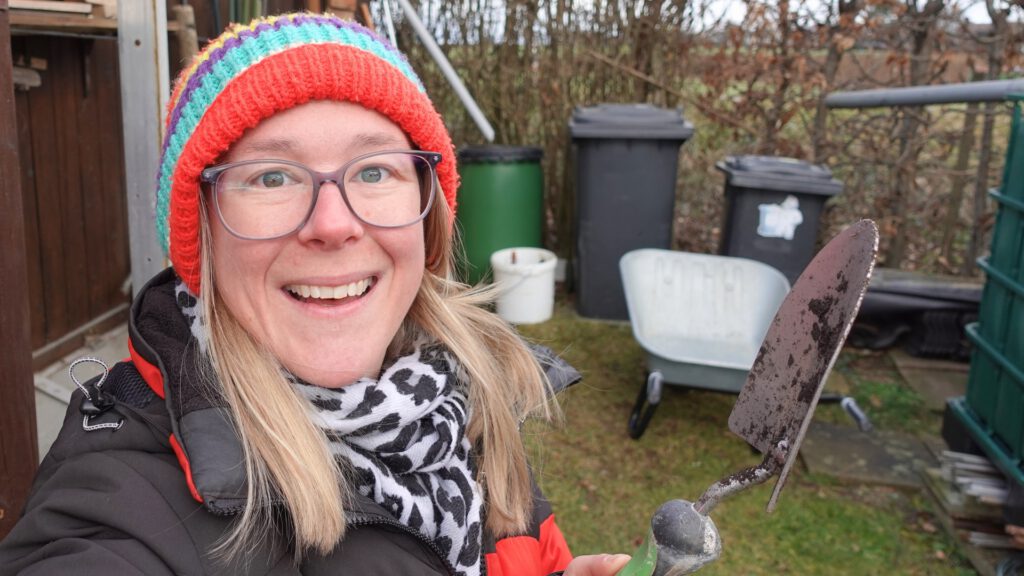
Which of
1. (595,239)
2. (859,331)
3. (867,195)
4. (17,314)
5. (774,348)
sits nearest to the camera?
(774,348)

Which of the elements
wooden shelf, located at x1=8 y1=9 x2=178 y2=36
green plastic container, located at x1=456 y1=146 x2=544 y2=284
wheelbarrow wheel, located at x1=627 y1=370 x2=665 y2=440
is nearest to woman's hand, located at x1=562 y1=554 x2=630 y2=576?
wheelbarrow wheel, located at x1=627 y1=370 x2=665 y2=440

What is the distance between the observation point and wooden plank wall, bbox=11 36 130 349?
10.8 ft

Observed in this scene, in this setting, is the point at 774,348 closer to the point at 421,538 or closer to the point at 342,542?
the point at 421,538

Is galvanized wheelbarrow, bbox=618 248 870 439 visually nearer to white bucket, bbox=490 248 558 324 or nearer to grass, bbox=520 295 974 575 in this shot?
grass, bbox=520 295 974 575

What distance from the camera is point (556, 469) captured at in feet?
12.1

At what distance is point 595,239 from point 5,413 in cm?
418

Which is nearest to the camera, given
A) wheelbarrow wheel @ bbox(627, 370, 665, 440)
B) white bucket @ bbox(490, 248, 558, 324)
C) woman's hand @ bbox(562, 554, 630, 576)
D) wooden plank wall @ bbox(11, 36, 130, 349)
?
woman's hand @ bbox(562, 554, 630, 576)

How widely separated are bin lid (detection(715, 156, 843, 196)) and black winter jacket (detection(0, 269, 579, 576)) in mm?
3973

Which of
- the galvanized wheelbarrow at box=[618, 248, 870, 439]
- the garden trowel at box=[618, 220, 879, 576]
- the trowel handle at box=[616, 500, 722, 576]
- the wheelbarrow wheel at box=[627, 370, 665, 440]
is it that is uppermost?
the garden trowel at box=[618, 220, 879, 576]

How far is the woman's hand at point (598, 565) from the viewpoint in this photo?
1364mm

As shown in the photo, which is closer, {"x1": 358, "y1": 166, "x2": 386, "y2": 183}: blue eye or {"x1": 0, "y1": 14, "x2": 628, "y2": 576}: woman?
Answer: {"x1": 0, "y1": 14, "x2": 628, "y2": 576}: woman

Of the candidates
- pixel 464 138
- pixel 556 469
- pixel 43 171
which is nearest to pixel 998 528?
pixel 556 469

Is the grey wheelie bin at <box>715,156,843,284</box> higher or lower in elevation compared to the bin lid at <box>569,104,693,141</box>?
lower

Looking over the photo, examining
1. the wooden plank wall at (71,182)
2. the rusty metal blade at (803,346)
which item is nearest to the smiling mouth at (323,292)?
the rusty metal blade at (803,346)
